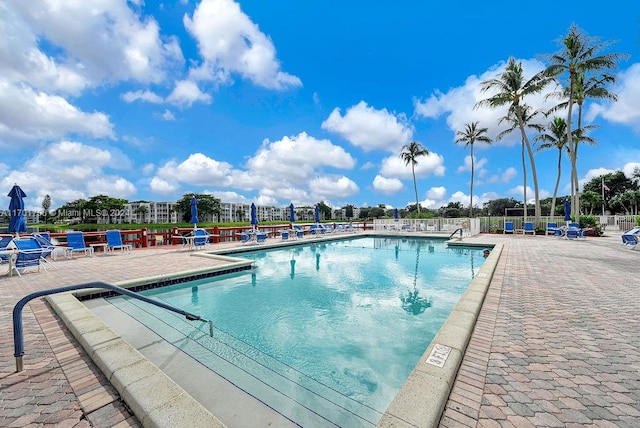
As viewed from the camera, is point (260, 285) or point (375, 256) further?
point (375, 256)

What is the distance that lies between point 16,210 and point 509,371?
43.5 feet

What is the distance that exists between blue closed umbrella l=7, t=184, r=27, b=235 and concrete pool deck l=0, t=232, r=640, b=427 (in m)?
5.99

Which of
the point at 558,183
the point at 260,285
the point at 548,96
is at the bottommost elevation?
the point at 260,285

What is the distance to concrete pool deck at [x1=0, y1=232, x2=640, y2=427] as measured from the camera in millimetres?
1977

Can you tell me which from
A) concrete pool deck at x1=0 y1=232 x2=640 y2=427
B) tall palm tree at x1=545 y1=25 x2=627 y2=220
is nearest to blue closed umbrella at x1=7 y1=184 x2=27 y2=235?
concrete pool deck at x1=0 y1=232 x2=640 y2=427

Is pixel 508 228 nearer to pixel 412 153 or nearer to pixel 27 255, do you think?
pixel 412 153

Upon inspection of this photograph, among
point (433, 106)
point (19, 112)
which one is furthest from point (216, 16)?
point (433, 106)

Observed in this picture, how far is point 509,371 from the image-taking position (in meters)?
2.54

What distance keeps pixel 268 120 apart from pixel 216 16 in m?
11.6

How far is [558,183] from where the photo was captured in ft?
Result: 94.4

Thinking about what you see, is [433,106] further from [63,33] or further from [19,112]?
[19,112]

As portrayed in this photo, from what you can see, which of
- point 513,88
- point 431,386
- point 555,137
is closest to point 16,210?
point 431,386

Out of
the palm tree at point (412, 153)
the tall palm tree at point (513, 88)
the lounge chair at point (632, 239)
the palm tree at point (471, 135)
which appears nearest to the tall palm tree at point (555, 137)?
the palm tree at point (471, 135)

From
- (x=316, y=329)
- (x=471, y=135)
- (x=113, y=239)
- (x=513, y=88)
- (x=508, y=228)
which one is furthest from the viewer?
(x=471, y=135)
